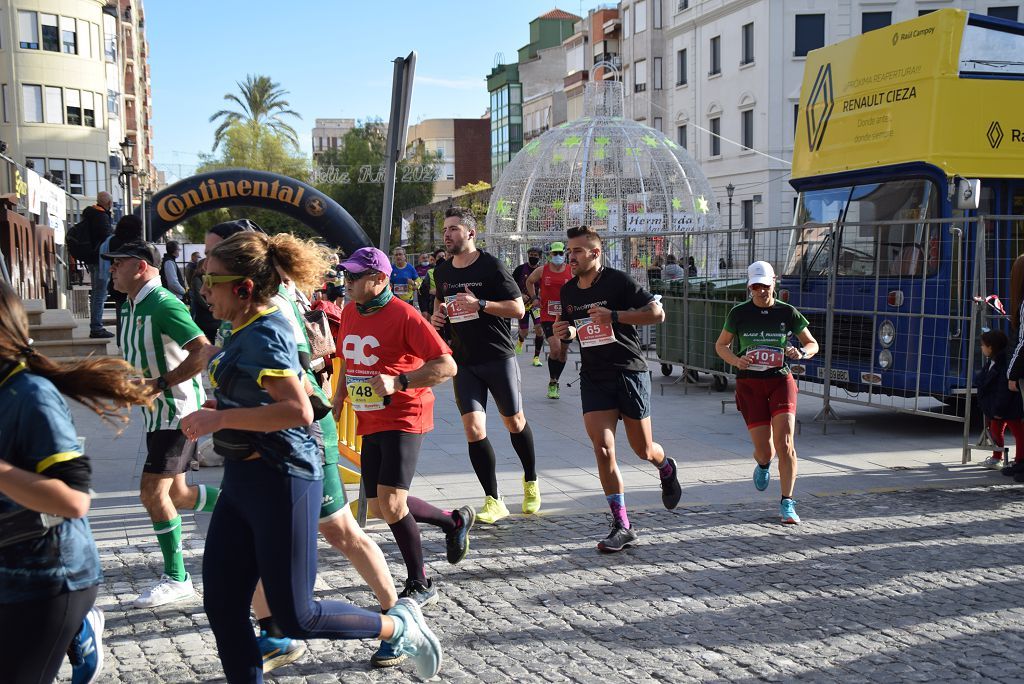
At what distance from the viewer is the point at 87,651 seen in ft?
11.8

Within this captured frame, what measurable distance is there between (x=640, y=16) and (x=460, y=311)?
166ft

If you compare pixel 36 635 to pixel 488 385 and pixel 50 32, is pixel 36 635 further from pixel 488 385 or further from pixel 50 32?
pixel 50 32

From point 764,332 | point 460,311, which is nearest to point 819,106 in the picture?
point 764,332

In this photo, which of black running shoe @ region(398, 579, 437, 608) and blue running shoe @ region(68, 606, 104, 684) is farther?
black running shoe @ region(398, 579, 437, 608)

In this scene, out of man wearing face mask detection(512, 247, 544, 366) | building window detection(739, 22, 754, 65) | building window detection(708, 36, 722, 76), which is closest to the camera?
man wearing face mask detection(512, 247, 544, 366)

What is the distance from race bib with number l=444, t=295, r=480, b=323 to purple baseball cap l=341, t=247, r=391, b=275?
1641mm

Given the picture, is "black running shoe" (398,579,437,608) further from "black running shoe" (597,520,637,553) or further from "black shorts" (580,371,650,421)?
"black shorts" (580,371,650,421)

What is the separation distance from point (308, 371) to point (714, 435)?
23.0ft

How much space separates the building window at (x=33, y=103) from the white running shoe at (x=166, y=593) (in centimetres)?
5296

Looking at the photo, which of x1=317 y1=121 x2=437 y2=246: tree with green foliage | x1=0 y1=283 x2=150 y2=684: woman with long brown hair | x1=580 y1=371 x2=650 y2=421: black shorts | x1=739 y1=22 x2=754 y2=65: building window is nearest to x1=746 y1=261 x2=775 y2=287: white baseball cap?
x1=580 y1=371 x2=650 y2=421: black shorts

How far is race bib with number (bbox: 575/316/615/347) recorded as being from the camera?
6.50 meters

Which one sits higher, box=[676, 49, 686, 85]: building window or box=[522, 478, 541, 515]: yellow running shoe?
box=[676, 49, 686, 85]: building window

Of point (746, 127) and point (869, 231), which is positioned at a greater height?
point (746, 127)

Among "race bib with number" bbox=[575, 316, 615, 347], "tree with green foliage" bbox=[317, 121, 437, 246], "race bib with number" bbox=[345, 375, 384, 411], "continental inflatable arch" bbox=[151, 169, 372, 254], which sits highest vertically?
"tree with green foliage" bbox=[317, 121, 437, 246]
